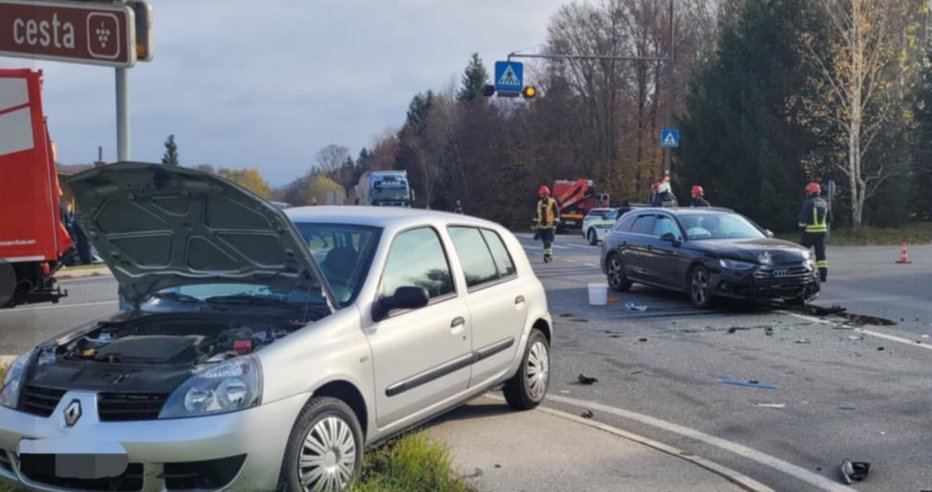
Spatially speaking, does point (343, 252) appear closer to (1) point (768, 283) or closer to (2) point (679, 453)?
(2) point (679, 453)

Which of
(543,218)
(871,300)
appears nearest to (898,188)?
(543,218)

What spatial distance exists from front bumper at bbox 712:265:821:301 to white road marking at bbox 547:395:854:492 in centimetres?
577

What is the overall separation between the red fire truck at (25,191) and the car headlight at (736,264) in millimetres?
8981

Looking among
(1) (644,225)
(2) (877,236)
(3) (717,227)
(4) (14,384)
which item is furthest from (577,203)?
(4) (14,384)

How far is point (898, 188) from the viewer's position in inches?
1383

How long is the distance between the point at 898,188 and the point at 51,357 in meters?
36.2

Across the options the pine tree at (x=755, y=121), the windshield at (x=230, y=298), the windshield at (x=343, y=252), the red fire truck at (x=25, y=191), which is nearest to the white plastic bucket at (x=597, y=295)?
the red fire truck at (x=25, y=191)

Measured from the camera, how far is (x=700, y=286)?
13.2m

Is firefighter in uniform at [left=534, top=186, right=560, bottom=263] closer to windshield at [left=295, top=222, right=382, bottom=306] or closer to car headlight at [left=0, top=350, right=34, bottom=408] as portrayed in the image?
windshield at [left=295, top=222, right=382, bottom=306]

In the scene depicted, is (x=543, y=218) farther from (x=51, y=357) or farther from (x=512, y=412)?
(x=51, y=357)

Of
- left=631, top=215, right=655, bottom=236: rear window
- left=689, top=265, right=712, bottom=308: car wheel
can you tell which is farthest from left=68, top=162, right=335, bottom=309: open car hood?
left=631, top=215, right=655, bottom=236: rear window

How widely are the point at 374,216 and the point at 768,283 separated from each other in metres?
8.27

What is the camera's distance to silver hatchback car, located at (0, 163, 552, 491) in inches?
160

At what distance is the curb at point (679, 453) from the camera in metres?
5.27
